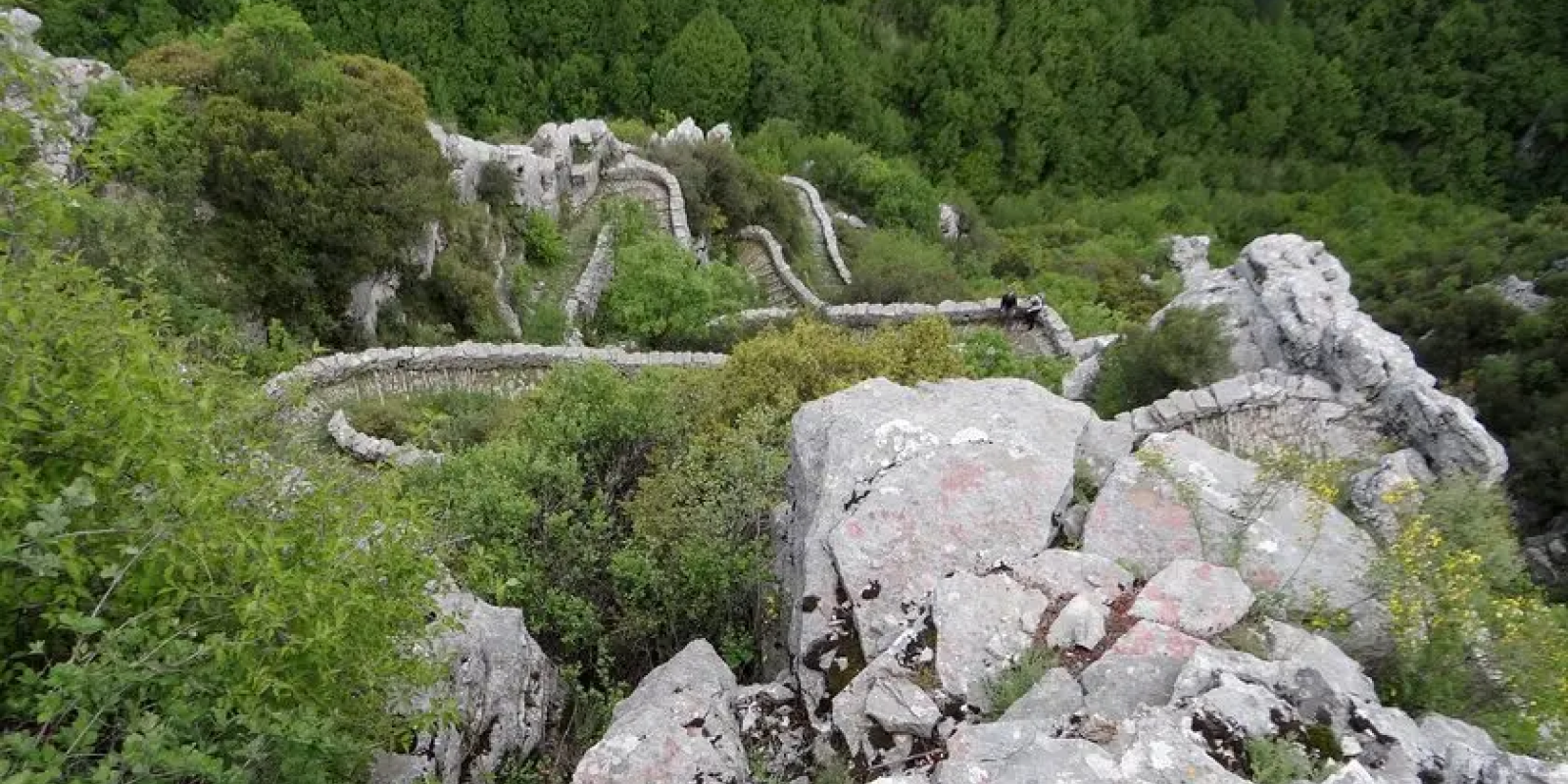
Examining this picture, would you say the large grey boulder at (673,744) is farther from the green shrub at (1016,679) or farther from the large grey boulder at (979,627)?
the green shrub at (1016,679)

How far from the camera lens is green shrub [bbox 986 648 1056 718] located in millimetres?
5777

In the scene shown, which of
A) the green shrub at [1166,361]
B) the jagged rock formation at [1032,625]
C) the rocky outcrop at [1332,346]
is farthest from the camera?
the green shrub at [1166,361]

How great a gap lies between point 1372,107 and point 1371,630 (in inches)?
3364

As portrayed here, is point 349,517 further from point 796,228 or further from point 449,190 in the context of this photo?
point 796,228

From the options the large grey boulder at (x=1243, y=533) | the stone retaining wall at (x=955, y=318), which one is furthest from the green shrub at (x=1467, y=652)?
the stone retaining wall at (x=955, y=318)

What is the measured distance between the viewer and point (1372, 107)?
76000 millimetres

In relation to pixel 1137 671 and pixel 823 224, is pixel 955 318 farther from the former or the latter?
pixel 1137 671

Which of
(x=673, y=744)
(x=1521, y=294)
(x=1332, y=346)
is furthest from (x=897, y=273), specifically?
(x=673, y=744)

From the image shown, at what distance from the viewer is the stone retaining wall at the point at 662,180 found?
1145 inches

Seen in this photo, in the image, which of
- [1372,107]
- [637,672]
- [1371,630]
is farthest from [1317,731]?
[1372,107]

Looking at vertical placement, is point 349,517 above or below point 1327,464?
above

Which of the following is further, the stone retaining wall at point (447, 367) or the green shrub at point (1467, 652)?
the stone retaining wall at point (447, 367)

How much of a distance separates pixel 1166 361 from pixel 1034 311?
936 centimetres

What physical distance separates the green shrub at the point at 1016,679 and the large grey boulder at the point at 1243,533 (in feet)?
4.75
